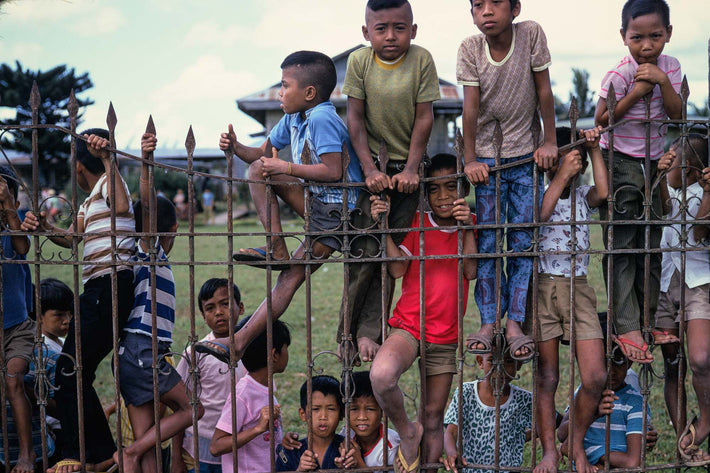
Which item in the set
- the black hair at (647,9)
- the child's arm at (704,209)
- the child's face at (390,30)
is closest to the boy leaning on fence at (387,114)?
the child's face at (390,30)

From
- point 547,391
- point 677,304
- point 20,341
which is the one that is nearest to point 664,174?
point 677,304

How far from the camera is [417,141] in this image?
3387mm

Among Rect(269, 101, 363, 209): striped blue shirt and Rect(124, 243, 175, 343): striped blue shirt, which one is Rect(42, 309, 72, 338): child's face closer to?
Rect(124, 243, 175, 343): striped blue shirt

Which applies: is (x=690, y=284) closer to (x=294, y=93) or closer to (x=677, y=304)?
(x=677, y=304)

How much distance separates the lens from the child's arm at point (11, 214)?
3508 mm

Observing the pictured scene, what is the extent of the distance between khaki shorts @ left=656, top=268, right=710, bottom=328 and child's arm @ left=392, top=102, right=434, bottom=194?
159cm

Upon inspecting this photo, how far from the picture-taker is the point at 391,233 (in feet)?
11.0

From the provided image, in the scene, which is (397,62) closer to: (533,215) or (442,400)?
(533,215)

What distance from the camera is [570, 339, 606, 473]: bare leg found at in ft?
11.0

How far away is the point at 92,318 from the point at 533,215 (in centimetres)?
241

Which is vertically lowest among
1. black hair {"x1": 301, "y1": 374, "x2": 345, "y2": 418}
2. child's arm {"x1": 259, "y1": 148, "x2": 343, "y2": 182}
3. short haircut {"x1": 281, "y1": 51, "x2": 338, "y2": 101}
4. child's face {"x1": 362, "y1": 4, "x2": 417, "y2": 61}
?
black hair {"x1": 301, "y1": 374, "x2": 345, "y2": 418}

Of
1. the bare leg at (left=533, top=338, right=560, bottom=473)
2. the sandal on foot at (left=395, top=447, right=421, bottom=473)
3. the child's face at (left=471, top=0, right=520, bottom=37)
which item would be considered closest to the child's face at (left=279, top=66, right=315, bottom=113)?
the child's face at (left=471, top=0, right=520, bottom=37)

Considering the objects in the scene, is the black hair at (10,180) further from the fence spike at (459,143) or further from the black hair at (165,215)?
the fence spike at (459,143)

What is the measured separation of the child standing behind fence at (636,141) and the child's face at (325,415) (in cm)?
161
